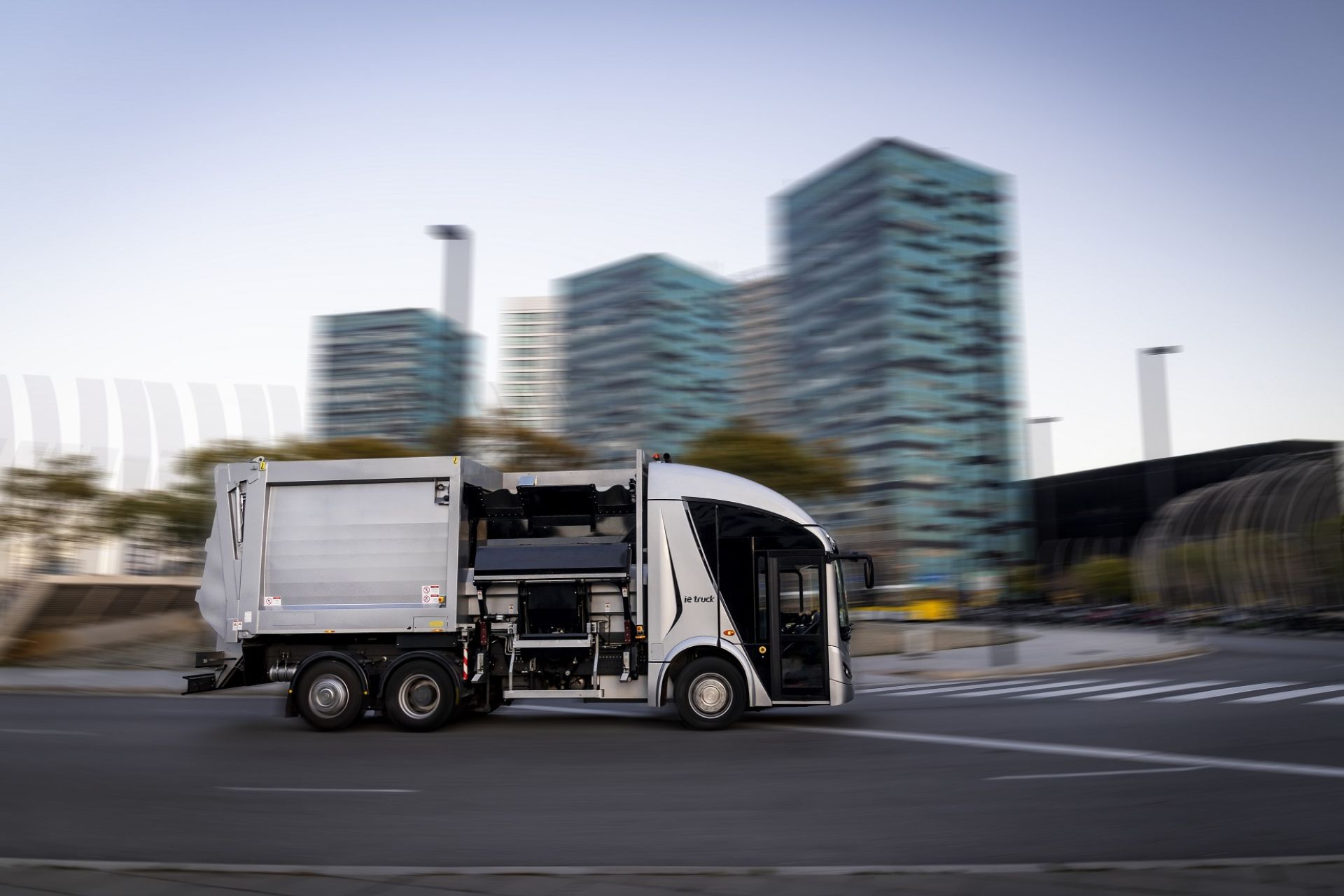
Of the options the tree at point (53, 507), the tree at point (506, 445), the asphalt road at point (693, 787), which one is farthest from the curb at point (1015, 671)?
the tree at point (53, 507)

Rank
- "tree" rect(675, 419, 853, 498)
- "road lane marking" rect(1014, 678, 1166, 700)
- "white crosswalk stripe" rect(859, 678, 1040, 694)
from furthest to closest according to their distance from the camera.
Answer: "tree" rect(675, 419, 853, 498), "white crosswalk stripe" rect(859, 678, 1040, 694), "road lane marking" rect(1014, 678, 1166, 700)

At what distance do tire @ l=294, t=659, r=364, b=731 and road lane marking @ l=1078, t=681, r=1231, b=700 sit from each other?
11028 mm

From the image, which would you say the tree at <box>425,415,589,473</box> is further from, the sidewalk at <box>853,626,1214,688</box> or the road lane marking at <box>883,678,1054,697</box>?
the road lane marking at <box>883,678,1054,697</box>

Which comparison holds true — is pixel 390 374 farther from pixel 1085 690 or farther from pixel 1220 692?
pixel 1220 692

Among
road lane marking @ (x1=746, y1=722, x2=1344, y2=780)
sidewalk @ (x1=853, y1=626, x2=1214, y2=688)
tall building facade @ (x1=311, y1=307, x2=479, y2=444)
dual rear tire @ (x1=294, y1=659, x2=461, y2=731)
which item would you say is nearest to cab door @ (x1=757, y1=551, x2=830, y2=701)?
road lane marking @ (x1=746, y1=722, x2=1344, y2=780)

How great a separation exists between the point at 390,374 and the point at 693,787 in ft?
158

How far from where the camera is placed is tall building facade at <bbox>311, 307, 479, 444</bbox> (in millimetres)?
33625

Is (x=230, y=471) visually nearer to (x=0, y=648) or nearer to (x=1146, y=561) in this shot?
(x=0, y=648)

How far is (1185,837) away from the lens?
23.2 ft

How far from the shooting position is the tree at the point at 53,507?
30172 millimetres

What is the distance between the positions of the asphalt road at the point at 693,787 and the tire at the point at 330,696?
364mm

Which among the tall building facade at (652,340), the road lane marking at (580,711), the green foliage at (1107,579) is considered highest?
the tall building facade at (652,340)

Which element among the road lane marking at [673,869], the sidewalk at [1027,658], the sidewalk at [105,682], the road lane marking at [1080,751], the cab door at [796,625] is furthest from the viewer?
the sidewalk at [1027,658]

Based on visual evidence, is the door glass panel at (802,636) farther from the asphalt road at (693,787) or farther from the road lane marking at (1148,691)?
the road lane marking at (1148,691)
